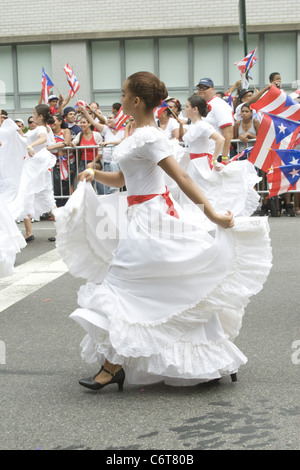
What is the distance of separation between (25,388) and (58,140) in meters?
10.8

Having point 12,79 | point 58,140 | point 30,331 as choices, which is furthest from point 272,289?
point 12,79

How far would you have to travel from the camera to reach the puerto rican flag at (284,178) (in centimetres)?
650

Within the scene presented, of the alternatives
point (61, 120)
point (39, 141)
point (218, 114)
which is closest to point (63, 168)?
point (61, 120)

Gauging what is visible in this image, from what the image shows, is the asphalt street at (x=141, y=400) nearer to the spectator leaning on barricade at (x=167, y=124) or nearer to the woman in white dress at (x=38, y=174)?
the woman in white dress at (x=38, y=174)

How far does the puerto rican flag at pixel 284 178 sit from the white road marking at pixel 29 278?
103 inches

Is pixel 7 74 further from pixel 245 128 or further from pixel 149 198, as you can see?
Result: pixel 149 198

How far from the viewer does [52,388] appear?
4.63 meters

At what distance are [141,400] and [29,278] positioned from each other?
4.31 m

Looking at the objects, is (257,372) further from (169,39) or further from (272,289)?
(169,39)

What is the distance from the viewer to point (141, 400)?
4359mm

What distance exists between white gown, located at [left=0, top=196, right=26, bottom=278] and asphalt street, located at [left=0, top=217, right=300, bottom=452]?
1.61 feet

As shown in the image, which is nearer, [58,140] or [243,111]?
[243,111]

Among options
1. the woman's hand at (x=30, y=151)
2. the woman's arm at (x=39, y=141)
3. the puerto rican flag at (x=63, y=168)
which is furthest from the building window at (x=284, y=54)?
the woman's hand at (x=30, y=151)

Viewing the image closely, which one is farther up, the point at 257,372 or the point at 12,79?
the point at 12,79
